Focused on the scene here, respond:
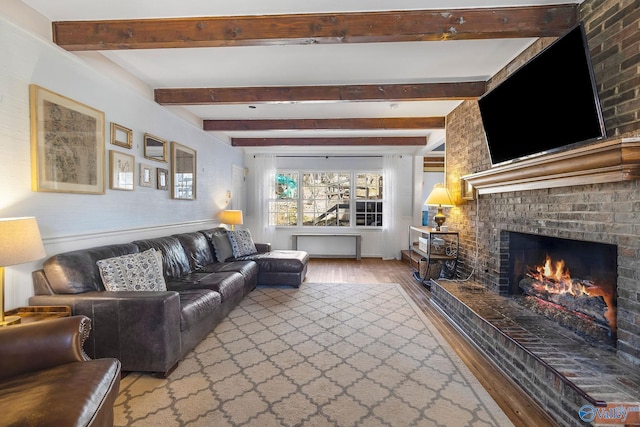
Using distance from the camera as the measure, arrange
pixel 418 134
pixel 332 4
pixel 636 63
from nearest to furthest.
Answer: pixel 636 63 < pixel 332 4 < pixel 418 134

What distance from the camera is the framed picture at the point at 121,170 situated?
2818 millimetres

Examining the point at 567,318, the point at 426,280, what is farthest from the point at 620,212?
the point at 426,280

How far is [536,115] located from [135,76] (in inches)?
149

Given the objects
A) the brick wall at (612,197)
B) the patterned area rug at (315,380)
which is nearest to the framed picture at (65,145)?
the patterned area rug at (315,380)

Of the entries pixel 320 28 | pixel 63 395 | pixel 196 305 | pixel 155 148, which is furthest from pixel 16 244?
pixel 320 28

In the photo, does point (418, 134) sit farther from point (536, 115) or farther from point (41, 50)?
point (41, 50)

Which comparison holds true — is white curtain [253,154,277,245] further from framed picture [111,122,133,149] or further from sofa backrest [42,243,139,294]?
sofa backrest [42,243,139,294]

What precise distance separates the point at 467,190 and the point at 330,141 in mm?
3007

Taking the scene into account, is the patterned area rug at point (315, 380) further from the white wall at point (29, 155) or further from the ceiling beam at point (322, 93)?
the ceiling beam at point (322, 93)

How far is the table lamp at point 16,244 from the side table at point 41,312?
0.13 meters

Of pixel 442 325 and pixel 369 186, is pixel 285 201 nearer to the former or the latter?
pixel 369 186

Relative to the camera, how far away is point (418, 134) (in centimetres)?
567

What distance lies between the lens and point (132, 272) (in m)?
2.40

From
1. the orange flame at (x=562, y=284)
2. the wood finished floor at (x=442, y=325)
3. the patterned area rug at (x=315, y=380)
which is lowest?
the patterned area rug at (x=315, y=380)
